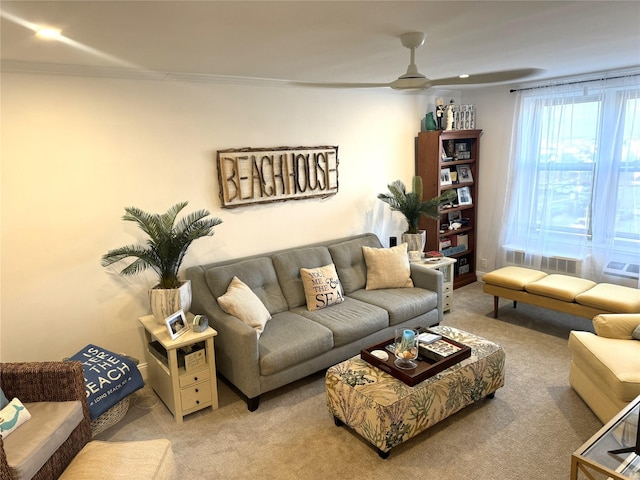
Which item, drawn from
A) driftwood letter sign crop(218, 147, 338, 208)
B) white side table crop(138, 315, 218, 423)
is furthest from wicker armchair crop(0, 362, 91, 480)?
driftwood letter sign crop(218, 147, 338, 208)

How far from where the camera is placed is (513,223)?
5.22m

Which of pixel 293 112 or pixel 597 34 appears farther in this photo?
pixel 293 112

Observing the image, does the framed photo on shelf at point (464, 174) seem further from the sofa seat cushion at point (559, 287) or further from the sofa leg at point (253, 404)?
the sofa leg at point (253, 404)

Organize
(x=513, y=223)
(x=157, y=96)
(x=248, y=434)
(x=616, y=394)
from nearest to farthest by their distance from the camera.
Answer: (x=616, y=394), (x=248, y=434), (x=157, y=96), (x=513, y=223)

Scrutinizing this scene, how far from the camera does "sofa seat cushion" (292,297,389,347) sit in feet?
11.2

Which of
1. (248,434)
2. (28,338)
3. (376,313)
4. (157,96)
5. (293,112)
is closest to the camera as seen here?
(248,434)

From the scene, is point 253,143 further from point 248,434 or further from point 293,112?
point 248,434

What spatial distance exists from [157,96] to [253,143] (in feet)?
2.81

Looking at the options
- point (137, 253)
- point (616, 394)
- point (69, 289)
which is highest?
point (137, 253)

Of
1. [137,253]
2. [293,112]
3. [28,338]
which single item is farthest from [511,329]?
[28,338]

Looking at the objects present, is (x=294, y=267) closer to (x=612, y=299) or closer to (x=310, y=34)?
(x=310, y=34)

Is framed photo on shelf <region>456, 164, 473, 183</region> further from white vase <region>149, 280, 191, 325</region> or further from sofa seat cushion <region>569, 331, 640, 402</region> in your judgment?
white vase <region>149, 280, 191, 325</region>

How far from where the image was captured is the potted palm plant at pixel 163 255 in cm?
305

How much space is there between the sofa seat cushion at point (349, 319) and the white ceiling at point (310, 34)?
6.18 feet
